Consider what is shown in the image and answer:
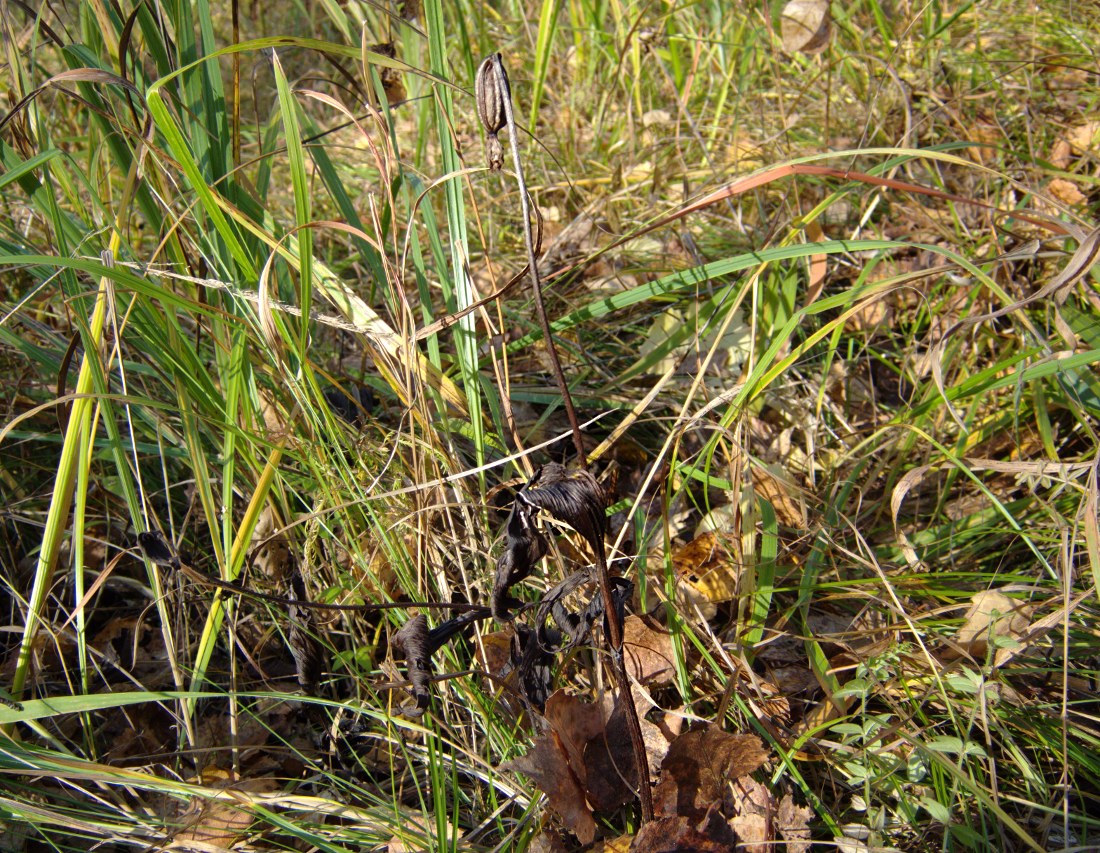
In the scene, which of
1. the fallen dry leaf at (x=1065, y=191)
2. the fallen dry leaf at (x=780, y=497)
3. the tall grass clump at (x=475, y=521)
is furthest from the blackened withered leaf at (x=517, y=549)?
the fallen dry leaf at (x=1065, y=191)

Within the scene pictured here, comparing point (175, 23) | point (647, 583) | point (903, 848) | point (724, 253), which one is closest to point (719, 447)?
point (647, 583)

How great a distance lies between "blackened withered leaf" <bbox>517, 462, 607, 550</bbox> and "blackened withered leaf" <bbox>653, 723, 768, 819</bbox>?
0.34m

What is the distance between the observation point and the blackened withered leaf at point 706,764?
0.99 metres

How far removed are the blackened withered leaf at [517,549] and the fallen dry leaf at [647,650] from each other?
12.4 inches

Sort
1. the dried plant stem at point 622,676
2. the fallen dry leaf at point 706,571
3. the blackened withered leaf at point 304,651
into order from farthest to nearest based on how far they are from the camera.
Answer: the fallen dry leaf at point 706,571 < the blackened withered leaf at point 304,651 < the dried plant stem at point 622,676

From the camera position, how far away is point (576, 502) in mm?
795

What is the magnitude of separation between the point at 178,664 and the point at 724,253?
128 cm

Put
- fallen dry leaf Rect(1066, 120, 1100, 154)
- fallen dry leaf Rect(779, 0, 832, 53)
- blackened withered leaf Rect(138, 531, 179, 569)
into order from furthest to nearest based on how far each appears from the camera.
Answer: fallen dry leaf Rect(1066, 120, 1100, 154), fallen dry leaf Rect(779, 0, 832, 53), blackened withered leaf Rect(138, 531, 179, 569)

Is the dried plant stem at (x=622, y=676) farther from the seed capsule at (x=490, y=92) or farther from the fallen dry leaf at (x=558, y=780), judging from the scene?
the seed capsule at (x=490, y=92)

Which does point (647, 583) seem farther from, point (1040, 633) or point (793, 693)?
point (1040, 633)

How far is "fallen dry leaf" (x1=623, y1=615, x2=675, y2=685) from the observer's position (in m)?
1.14

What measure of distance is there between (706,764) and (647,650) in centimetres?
19

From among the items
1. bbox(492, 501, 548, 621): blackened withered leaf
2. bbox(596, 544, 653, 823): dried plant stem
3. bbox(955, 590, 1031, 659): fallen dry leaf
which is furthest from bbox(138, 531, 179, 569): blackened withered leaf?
bbox(955, 590, 1031, 659): fallen dry leaf

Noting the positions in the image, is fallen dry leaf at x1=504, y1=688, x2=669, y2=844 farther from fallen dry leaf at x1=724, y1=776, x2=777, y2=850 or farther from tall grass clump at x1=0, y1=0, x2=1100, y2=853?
fallen dry leaf at x1=724, y1=776, x2=777, y2=850
